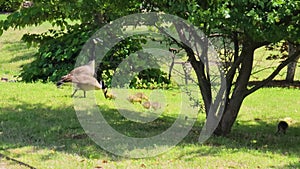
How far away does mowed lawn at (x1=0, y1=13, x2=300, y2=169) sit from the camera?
17.7 feet

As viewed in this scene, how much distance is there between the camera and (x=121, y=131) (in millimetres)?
6906

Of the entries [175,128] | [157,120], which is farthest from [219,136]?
[157,120]

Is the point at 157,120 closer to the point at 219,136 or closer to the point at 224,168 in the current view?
the point at 219,136

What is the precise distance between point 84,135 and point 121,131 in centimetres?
54

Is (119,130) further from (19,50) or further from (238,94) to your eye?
A: (19,50)

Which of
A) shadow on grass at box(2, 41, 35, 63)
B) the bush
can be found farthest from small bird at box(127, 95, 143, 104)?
shadow on grass at box(2, 41, 35, 63)

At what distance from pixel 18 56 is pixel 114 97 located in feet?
33.0

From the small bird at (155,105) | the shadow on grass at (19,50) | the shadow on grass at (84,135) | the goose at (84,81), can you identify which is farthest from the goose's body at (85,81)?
the shadow on grass at (19,50)

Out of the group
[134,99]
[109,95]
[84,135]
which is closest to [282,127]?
[134,99]

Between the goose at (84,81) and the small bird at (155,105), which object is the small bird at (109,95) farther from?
the goose at (84,81)

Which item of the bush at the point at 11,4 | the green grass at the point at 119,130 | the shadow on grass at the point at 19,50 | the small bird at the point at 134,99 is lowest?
the green grass at the point at 119,130

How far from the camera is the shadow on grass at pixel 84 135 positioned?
19.7 ft

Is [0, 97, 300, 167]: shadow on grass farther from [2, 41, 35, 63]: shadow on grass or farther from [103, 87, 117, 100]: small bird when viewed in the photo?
[2, 41, 35, 63]: shadow on grass

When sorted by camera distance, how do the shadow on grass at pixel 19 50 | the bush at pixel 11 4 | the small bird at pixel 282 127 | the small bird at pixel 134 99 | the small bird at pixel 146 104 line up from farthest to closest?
the shadow on grass at pixel 19 50
the bush at pixel 11 4
the small bird at pixel 134 99
the small bird at pixel 146 104
the small bird at pixel 282 127
